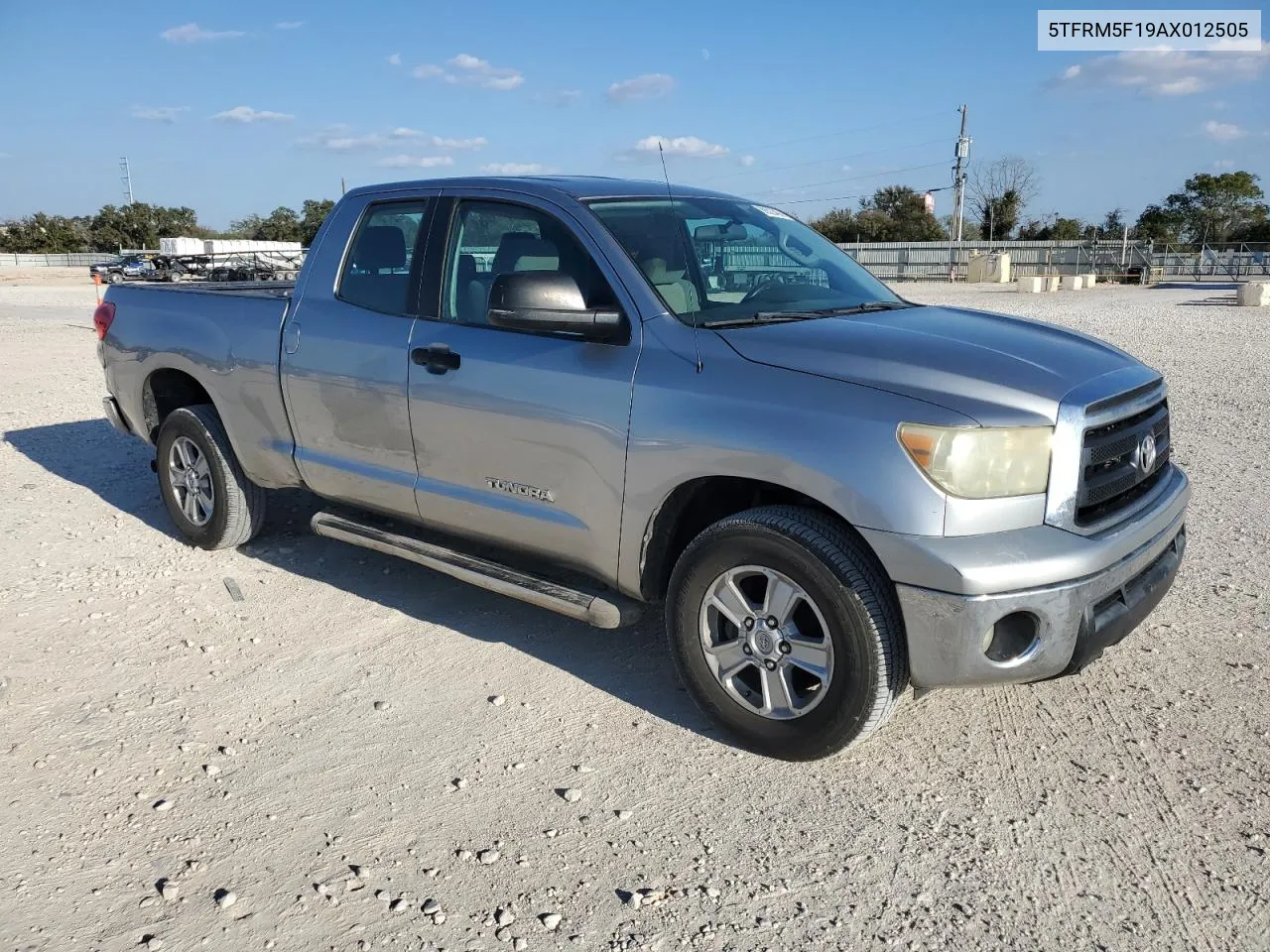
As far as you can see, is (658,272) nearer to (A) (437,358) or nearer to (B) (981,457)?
(A) (437,358)

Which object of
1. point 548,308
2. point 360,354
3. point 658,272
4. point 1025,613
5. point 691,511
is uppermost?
point 658,272

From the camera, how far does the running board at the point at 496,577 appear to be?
3684 millimetres

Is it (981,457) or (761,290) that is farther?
(761,290)

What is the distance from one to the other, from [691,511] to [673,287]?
0.83 m

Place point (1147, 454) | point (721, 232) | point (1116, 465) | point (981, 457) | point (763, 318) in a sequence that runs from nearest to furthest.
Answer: point (981, 457) < point (1116, 465) < point (1147, 454) < point (763, 318) < point (721, 232)

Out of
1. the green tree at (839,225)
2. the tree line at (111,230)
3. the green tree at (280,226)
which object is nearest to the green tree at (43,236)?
the tree line at (111,230)

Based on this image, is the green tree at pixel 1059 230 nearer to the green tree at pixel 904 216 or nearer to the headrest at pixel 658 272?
the green tree at pixel 904 216

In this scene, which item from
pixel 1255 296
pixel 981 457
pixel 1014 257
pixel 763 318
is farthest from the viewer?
pixel 1014 257

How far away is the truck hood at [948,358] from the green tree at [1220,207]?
61.1 meters

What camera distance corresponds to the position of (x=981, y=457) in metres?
2.93

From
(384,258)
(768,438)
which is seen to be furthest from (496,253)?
(768,438)

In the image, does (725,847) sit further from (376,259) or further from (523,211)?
(376,259)

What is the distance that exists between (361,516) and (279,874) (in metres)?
2.57

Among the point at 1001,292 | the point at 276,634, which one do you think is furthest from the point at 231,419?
the point at 1001,292
